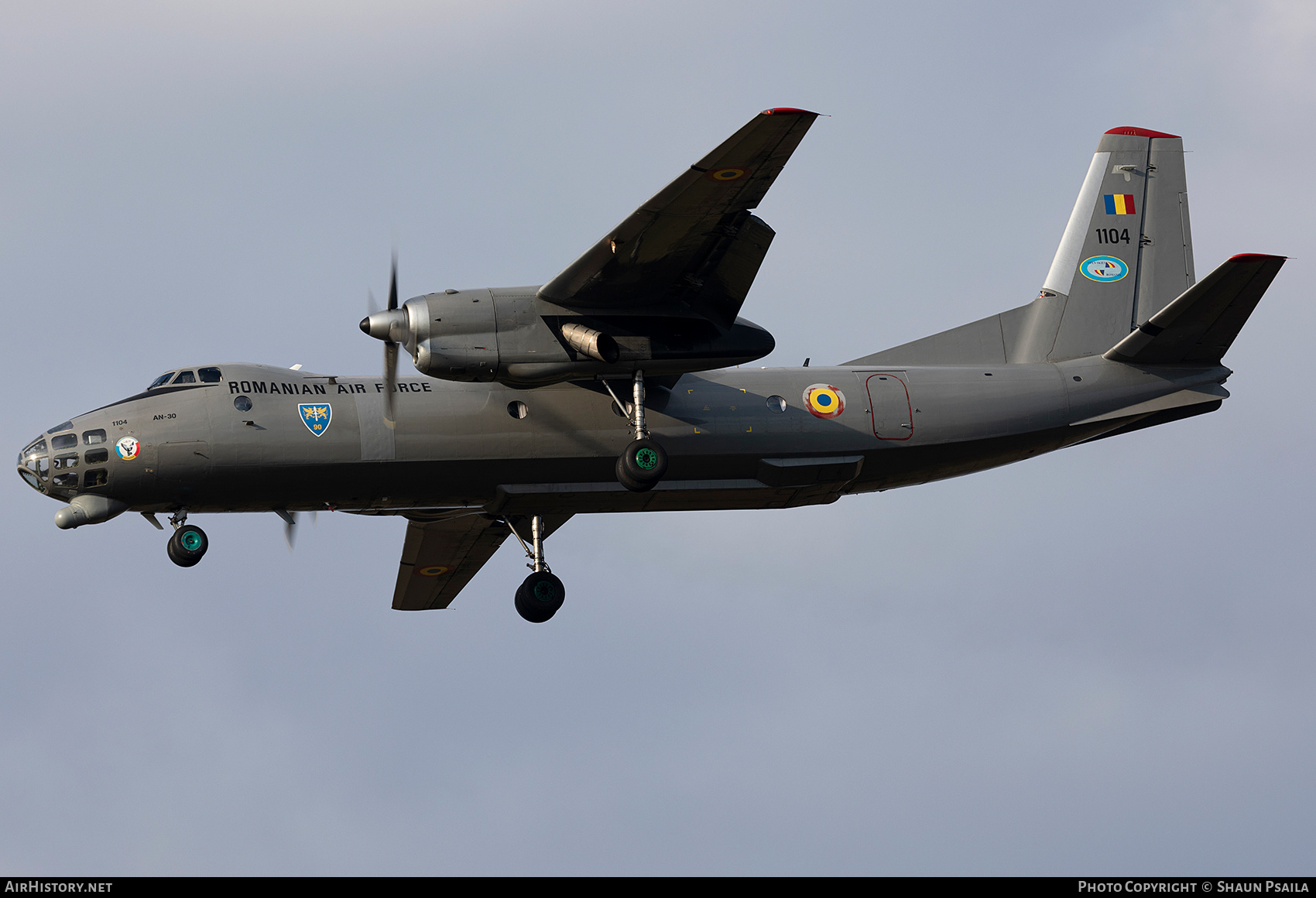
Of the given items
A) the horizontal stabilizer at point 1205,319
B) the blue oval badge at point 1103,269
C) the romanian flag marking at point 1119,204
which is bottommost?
the horizontal stabilizer at point 1205,319

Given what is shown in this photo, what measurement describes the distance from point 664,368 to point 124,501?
833cm

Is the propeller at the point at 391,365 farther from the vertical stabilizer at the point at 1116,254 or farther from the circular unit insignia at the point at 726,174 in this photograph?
the vertical stabilizer at the point at 1116,254

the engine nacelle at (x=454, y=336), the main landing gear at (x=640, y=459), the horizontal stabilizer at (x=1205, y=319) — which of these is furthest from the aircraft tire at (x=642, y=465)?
the horizontal stabilizer at (x=1205, y=319)

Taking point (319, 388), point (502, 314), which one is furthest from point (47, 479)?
point (502, 314)

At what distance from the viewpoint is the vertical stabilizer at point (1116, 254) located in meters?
29.4

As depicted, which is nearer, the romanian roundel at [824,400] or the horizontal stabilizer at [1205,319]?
the horizontal stabilizer at [1205,319]

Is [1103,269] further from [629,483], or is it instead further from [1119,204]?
[629,483]

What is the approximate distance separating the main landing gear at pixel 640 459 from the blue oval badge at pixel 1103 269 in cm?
1042

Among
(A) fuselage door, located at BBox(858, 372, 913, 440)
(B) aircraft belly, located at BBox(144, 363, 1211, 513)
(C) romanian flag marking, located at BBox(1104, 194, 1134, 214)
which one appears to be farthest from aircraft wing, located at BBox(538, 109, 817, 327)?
(C) romanian flag marking, located at BBox(1104, 194, 1134, 214)

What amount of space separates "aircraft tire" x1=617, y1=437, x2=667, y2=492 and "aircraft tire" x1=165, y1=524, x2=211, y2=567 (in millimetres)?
6385

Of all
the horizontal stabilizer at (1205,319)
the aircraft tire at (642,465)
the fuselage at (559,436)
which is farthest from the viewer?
the horizontal stabilizer at (1205,319)

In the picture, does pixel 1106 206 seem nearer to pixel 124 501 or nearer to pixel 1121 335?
pixel 1121 335

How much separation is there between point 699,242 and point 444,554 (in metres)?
8.95

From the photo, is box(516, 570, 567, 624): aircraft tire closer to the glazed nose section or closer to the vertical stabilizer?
the glazed nose section
